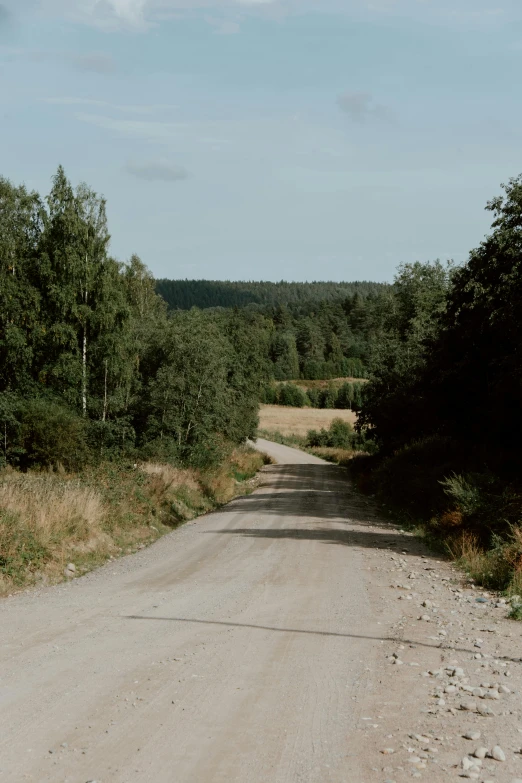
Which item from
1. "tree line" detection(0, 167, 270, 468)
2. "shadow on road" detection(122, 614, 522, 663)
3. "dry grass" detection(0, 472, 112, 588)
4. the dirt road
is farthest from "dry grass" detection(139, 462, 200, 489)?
"shadow on road" detection(122, 614, 522, 663)

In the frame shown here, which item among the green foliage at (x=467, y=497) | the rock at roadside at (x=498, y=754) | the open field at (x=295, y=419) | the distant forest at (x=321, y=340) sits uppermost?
the distant forest at (x=321, y=340)

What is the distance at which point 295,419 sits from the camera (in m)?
104

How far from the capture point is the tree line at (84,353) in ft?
107

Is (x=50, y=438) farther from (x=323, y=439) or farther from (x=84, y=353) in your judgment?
(x=323, y=439)

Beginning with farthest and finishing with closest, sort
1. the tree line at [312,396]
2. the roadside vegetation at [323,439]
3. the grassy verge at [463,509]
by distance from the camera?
the tree line at [312,396] → the roadside vegetation at [323,439] → the grassy verge at [463,509]

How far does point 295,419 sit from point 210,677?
97.6m

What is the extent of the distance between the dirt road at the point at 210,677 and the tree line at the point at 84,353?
780 inches

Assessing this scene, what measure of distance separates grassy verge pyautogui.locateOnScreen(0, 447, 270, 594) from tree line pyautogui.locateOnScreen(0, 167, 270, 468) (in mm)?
7024


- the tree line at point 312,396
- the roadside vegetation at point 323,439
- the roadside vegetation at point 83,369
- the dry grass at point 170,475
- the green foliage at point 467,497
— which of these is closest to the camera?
the green foliage at point 467,497

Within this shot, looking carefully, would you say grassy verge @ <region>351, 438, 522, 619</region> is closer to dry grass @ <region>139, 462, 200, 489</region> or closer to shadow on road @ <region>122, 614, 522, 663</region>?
shadow on road @ <region>122, 614, 522, 663</region>

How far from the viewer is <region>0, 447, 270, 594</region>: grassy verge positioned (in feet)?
38.2

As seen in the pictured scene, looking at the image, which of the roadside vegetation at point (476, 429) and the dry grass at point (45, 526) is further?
the roadside vegetation at point (476, 429)

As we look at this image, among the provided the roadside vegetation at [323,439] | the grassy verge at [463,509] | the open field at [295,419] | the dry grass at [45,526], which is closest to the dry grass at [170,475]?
the dry grass at [45,526]

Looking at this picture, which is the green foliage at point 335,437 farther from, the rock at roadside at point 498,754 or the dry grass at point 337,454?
the rock at roadside at point 498,754
